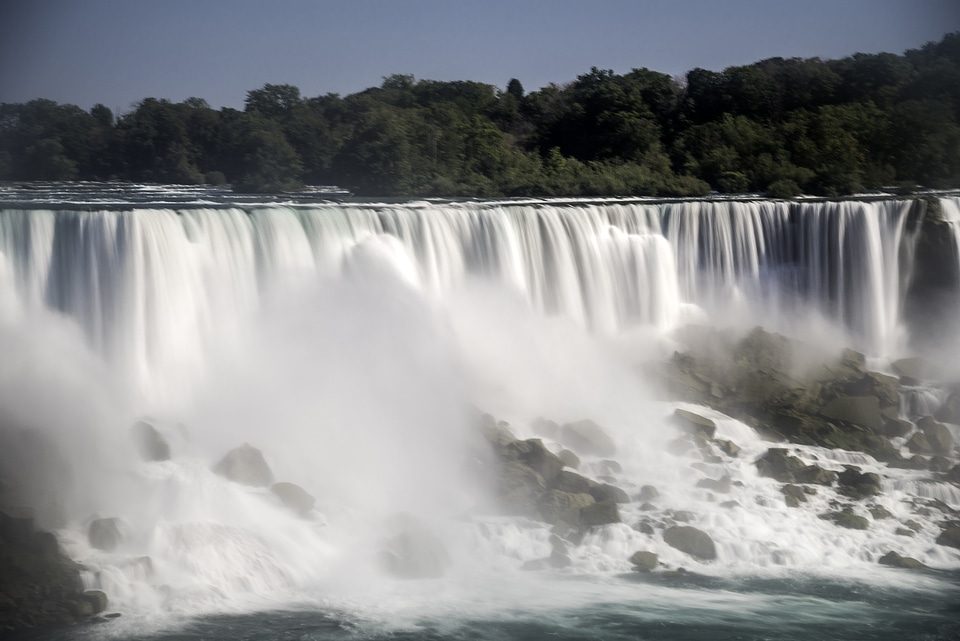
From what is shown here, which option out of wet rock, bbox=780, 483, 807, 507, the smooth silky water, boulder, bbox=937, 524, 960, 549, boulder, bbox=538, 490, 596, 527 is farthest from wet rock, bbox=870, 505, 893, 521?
boulder, bbox=538, 490, 596, 527

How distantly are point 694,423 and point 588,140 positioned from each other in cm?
3513

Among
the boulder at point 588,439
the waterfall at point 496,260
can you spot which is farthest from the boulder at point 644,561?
the waterfall at point 496,260

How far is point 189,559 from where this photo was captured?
15.6 meters

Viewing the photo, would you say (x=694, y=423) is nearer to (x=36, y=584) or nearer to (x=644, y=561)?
(x=644, y=561)

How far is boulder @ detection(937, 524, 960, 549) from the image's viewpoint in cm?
1802

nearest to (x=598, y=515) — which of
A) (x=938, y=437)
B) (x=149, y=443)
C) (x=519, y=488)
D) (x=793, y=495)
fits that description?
(x=519, y=488)

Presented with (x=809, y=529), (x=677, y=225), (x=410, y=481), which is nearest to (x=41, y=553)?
(x=410, y=481)

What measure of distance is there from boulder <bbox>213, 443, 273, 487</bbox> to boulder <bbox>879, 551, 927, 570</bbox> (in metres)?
10.2

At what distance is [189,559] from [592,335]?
1349 centimetres

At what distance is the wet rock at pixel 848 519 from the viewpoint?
18.6 meters

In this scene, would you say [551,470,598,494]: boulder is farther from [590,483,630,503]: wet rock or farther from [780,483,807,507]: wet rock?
[780,483,807,507]: wet rock

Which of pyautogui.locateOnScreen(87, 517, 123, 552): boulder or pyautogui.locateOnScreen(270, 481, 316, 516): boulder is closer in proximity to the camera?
pyautogui.locateOnScreen(87, 517, 123, 552): boulder

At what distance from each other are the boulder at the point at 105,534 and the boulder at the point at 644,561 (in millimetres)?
7841

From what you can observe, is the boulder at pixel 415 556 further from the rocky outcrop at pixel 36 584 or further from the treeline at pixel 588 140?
the treeline at pixel 588 140
